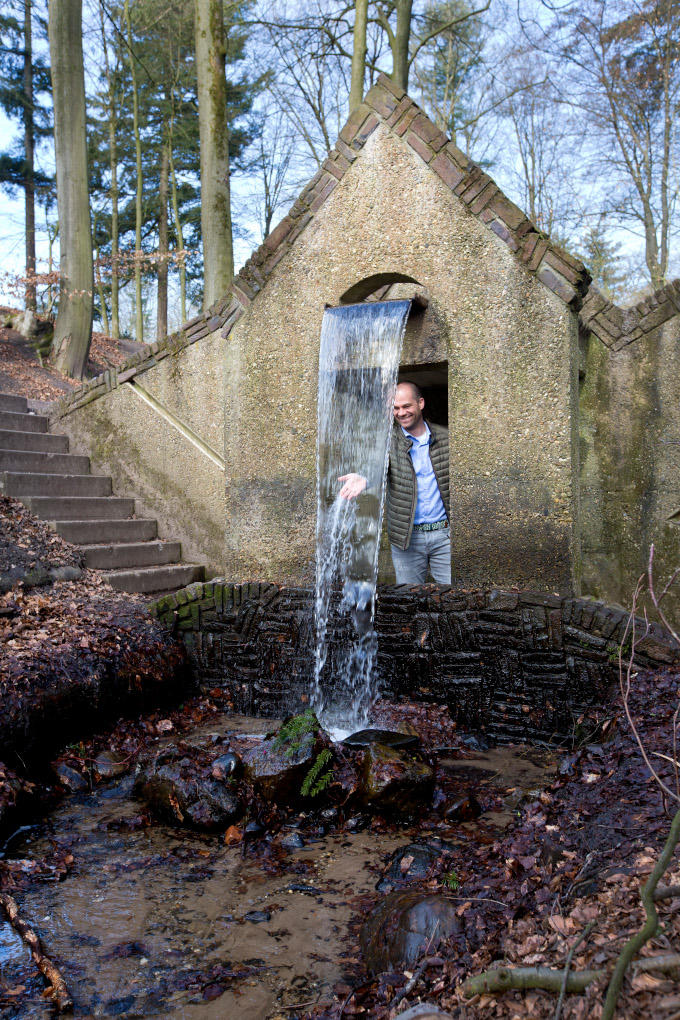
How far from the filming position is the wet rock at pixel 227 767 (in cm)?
414

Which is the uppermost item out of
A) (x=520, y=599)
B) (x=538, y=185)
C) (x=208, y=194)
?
(x=538, y=185)

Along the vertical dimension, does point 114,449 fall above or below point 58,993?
above

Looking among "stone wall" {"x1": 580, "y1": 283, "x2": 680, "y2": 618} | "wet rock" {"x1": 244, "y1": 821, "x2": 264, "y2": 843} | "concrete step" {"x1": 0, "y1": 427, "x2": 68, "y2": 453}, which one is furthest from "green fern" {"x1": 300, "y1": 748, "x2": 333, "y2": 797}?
"concrete step" {"x1": 0, "y1": 427, "x2": 68, "y2": 453}

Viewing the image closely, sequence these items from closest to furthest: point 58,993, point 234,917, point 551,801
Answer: point 58,993 < point 234,917 < point 551,801

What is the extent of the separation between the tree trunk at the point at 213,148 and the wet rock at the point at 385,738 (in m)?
6.80

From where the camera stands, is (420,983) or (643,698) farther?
(643,698)

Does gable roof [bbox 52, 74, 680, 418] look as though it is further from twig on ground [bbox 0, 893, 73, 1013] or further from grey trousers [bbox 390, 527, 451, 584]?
twig on ground [bbox 0, 893, 73, 1013]

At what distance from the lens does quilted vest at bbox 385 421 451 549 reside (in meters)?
5.62

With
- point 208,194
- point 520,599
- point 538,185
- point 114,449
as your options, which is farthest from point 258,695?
point 538,185

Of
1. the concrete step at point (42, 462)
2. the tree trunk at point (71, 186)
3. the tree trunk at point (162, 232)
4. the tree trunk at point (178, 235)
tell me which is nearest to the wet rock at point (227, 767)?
the concrete step at point (42, 462)

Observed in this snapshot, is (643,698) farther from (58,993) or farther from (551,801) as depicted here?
(58,993)

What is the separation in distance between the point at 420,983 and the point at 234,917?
3.34 feet

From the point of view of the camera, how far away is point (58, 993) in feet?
8.29

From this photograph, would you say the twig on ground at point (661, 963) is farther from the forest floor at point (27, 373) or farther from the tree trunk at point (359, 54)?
the tree trunk at point (359, 54)
